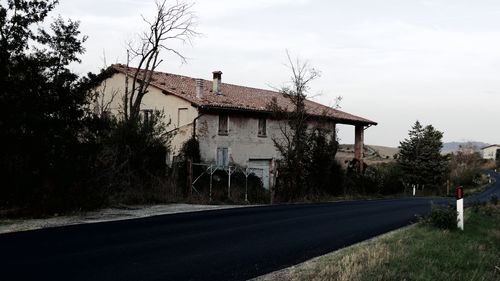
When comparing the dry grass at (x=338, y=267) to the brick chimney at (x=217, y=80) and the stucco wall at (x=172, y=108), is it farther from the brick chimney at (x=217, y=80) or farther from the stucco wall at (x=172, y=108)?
the brick chimney at (x=217, y=80)

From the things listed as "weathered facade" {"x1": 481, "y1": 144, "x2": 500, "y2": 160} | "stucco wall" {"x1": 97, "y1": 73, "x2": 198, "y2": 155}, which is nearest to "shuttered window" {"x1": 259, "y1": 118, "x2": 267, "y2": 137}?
"stucco wall" {"x1": 97, "y1": 73, "x2": 198, "y2": 155}

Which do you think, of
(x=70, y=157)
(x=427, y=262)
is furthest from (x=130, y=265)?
(x=70, y=157)

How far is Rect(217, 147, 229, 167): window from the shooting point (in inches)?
1260

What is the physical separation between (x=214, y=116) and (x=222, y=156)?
8.58 feet

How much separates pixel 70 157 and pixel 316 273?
10110 millimetres

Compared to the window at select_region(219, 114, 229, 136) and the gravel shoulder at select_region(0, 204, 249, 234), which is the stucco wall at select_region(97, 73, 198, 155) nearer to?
the window at select_region(219, 114, 229, 136)

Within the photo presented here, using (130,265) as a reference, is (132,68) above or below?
above

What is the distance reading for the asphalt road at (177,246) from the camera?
22.3 ft

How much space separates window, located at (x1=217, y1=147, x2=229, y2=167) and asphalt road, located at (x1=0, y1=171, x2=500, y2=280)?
58.5 feet

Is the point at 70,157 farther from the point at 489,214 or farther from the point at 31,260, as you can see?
the point at 489,214

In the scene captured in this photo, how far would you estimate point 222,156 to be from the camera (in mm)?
32281

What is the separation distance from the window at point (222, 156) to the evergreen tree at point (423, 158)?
84.0ft

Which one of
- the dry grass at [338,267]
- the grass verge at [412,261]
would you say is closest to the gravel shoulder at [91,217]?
the dry grass at [338,267]

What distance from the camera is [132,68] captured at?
36344 millimetres
